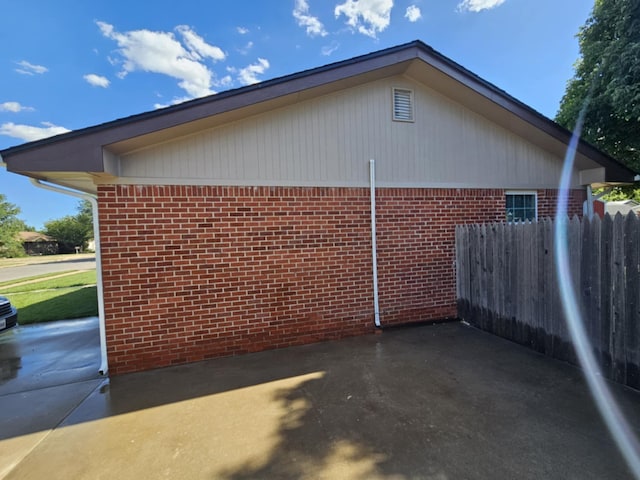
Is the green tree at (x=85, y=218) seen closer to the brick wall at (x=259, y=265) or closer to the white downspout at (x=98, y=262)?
the white downspout at (x=98, y=262)

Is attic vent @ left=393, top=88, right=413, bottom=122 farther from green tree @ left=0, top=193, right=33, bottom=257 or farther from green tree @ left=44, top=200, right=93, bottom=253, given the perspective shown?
green tree @ left=44, top=200, right=93, bottom=253

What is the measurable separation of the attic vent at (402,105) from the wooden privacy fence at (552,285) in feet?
7.72

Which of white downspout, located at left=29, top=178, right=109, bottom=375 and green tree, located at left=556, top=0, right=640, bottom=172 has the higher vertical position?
green tree, located at left=556, top=0, right=640, bottom=172

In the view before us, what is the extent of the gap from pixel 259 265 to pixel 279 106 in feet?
8.41

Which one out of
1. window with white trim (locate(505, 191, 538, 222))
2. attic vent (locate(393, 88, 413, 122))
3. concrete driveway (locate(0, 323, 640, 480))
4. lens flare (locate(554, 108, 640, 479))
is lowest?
concrete driveway (locate(0, 323, 640, 480))

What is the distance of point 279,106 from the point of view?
4.91m

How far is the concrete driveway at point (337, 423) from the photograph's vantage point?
237 centimetres

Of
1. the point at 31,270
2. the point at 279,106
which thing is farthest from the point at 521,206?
the point at 31,270

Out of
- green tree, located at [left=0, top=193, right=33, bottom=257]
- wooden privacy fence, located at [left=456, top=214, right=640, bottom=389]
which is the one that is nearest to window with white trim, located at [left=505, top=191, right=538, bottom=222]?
wooden privacy fence, located at [left=456, top=214, right=640, bottom=389]

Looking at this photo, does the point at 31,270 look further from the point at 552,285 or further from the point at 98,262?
the point at 552,285

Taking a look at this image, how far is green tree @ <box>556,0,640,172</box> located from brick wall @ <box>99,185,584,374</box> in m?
4.37

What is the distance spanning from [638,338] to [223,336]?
16.6 ft

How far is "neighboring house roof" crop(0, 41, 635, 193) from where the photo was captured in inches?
143

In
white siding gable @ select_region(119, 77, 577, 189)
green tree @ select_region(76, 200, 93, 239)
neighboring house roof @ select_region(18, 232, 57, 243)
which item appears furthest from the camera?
green tree @ select_region(76, 200, 93, 239)
